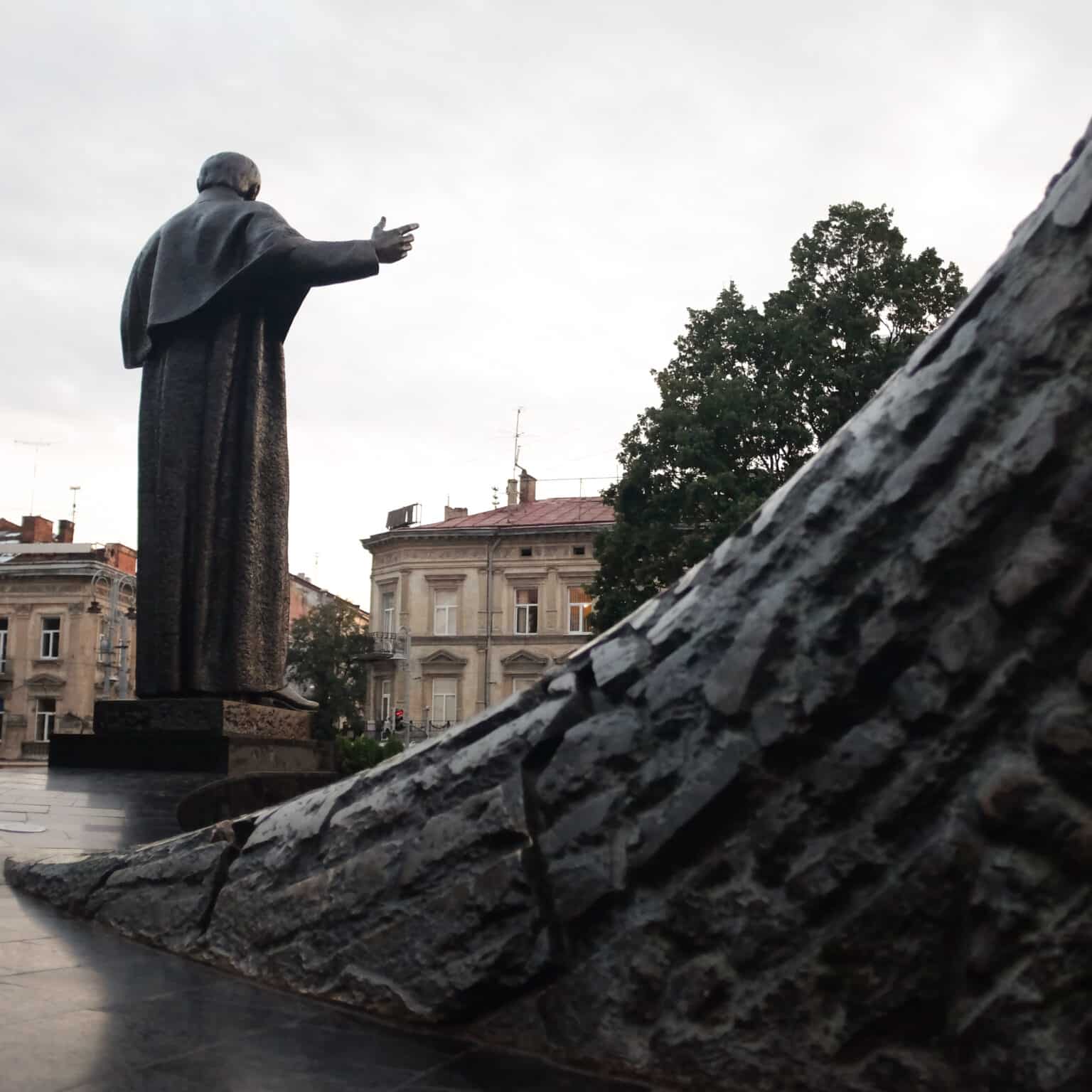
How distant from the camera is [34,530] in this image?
47.2 m

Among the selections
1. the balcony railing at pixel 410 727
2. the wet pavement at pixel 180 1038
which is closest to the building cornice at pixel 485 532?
the balcony railing at pixel 410 727

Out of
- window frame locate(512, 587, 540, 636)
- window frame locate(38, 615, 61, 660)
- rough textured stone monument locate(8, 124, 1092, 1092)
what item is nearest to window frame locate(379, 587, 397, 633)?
window frame locate(512, 587, 540, 636)

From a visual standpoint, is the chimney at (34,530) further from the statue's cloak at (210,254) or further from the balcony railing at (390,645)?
the statue's cloak at (210,254)

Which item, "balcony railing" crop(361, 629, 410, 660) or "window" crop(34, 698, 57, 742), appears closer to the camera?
"balcony railing" crop(361, 629, 410, 660)

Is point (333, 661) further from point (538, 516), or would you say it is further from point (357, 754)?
point (357, 754)

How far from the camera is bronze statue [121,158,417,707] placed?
611 centimetres

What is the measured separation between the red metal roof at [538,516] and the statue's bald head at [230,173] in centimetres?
3332

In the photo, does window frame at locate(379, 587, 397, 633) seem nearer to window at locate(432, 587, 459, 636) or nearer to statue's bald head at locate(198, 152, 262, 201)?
window at locate(432, 587, 459, 636)

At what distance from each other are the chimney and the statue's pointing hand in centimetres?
4561

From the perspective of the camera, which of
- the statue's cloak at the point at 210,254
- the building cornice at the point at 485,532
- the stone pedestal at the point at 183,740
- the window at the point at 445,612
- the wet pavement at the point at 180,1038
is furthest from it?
the window at the point at 445,612

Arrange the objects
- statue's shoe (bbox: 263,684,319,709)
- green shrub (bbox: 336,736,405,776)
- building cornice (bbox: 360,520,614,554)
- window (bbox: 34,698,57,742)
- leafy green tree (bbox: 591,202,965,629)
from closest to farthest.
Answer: statue's shoe (bbox: 263,684,319,709) → green shrub (bbox: 336,736,405,776) → leafy green tree (bbox: 591,202,965,629) → building cornice (bbox: 360,520,614,554) → window (bbox: 34,698,57,742)

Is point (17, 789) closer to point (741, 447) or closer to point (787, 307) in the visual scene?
point (741, 447)

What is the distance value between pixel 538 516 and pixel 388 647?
7.12m

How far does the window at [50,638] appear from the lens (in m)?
43.4
